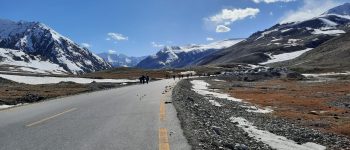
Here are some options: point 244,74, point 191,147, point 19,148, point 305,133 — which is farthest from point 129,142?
point 244,74

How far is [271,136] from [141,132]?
4.77 metres

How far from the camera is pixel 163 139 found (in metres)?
12.6

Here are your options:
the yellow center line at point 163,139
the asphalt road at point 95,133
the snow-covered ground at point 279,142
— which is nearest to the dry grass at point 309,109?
the snow-covered ground at point 279,142

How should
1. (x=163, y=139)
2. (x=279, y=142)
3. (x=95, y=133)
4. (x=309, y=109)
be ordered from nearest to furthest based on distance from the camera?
(x=163, y=139)
(x=95, y=133)
(x=279, y=142)
(x=309, y=109)

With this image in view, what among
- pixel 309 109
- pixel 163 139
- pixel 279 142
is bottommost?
pixel 309 109

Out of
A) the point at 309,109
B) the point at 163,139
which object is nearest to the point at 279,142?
the point at 163,139

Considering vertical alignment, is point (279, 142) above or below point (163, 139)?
below

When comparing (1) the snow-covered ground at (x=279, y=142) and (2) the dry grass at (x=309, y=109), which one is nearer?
(1) the snow-covered ground at (x=279, y=142)

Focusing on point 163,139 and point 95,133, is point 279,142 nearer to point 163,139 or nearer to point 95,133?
point 163,139

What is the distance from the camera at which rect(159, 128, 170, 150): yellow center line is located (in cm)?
1134

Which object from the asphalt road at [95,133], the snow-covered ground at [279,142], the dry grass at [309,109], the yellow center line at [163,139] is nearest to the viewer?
the yellow center line at [163,139]

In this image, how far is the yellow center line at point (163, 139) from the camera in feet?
37.2

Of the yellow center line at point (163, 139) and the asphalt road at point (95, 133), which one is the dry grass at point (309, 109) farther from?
the yellow center line at point (163, 139)

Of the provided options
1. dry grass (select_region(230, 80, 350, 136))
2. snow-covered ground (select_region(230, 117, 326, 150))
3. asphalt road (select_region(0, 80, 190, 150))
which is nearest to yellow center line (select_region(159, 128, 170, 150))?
asphalt road (select_region(0, 80, 190, 150))
